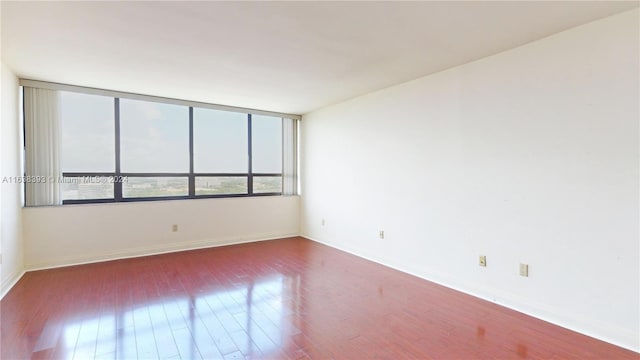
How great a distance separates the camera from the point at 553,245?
2588 millimetres

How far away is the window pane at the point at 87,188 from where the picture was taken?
414 cm

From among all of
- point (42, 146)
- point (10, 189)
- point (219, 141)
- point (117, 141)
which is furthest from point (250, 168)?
point (10, 189)

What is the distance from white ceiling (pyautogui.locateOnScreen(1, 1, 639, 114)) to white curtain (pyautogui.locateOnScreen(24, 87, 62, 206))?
38 cm

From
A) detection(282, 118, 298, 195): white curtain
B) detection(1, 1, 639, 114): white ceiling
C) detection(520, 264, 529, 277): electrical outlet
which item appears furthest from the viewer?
detection(282, 118, 298, 195): white curtain

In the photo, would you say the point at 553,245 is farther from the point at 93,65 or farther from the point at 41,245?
the point at 41,245

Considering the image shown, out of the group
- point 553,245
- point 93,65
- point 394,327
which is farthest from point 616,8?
point 93,65

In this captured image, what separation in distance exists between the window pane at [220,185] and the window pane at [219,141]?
0.13 m

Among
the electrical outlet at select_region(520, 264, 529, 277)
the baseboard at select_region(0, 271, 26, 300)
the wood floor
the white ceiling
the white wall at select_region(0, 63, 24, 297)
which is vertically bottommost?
the wood floor

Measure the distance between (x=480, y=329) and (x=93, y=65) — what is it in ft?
14.5

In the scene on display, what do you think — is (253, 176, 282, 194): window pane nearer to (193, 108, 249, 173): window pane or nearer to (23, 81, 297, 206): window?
(23, 81, 297, 206): window

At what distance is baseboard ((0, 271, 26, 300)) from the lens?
10.00ft

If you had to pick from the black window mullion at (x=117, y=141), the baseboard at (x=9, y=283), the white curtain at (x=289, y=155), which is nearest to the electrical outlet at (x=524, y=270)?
the white curtain at (x=289, y=155)

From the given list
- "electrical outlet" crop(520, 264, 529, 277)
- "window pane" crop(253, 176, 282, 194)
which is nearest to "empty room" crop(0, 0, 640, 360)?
"electrical outlet" crop(520, 264, 529, 277)

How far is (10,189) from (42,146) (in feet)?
2.61
